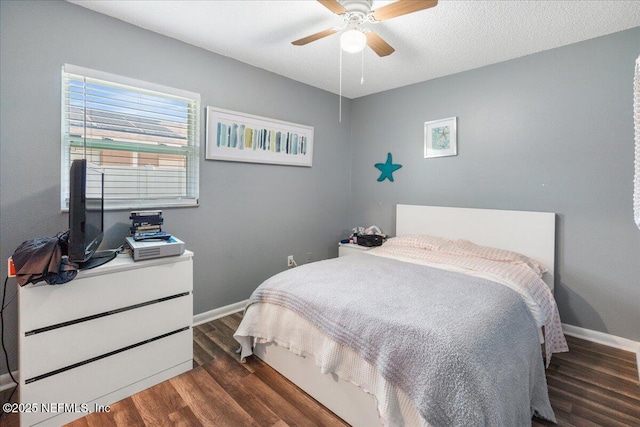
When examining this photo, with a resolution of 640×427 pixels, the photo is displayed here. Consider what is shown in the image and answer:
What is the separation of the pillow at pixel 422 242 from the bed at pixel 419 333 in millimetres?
126

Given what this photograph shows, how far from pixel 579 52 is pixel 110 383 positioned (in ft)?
13.4

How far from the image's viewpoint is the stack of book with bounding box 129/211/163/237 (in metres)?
2.16

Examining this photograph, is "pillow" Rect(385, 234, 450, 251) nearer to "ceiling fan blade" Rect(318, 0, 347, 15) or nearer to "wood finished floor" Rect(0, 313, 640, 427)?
"wood finished floor" Rect(0, 313, 640, 427)

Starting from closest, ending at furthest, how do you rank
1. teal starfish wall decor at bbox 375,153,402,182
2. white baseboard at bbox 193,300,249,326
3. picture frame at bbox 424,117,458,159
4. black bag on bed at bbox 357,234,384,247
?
white baseboard at bbox 193,300,249,326
picture frame at bbox 424,117,458,159
black bag on bed at bbox 357,234,384,247
teal starfish wall decor at bbox 375,153,402,182

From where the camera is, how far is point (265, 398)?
1.78 metres

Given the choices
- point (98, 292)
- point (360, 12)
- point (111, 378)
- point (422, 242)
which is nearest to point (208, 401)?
point (111, 378)

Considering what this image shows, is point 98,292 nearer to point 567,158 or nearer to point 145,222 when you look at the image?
point 145,222

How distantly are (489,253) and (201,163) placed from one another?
103 inches

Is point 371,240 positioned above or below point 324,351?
above

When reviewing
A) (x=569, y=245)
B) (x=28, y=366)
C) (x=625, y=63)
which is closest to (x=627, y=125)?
(x=625, y=63)

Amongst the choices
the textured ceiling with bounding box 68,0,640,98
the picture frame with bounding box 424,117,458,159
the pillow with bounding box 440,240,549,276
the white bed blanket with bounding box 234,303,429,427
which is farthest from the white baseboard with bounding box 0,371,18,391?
the picture frame with bounding box 424,117,458,159

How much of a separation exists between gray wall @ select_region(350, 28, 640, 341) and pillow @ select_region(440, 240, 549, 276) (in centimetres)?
30

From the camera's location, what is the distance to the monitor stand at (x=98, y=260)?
163cm

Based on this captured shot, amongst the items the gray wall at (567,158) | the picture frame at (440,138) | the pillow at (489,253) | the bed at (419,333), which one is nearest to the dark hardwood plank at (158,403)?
the bed at (419,333)
